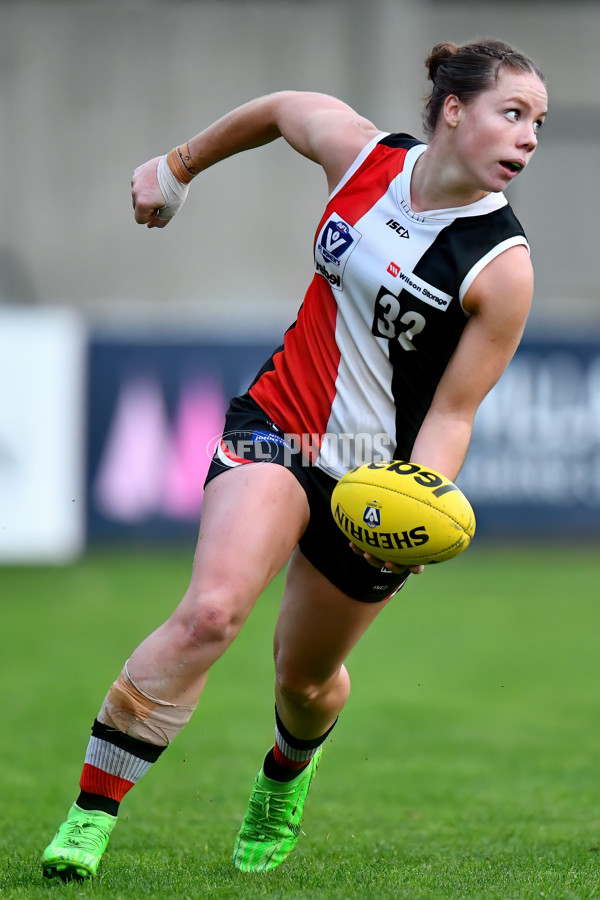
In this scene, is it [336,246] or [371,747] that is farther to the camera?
[371,747]

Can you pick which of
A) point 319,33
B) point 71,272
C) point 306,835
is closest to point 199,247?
point 71,272

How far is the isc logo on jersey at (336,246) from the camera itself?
3.64 metres

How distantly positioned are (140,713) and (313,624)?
65cm

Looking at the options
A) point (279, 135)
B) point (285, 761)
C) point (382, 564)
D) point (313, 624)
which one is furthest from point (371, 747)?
point (279, 135)

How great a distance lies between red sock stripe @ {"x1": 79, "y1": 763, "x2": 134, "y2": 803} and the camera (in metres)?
3.41

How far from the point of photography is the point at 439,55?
3588mm

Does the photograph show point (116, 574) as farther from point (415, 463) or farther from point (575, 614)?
point (415, 463)

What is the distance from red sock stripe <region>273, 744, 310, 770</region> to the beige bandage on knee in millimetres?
742

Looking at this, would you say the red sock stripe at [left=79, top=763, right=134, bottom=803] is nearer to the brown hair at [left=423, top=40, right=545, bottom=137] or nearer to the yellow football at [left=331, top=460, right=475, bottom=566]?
the yellow football at [left=331, top=460, right=475, bottom=566]

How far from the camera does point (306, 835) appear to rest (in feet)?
14.7

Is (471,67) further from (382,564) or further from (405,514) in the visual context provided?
(382,564)

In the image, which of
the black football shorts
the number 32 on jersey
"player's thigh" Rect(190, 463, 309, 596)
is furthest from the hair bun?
"player's thigh" Rect(190, 463, 309, 596)

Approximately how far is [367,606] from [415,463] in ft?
1.91

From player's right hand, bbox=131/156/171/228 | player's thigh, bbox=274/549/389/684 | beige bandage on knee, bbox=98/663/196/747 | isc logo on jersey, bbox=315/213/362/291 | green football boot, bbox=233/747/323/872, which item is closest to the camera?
beige bandage on knee, bbox=98/663/196/747
